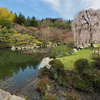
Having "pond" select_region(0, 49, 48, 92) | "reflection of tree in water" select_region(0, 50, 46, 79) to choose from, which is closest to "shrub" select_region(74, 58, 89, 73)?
"pond" select_region(0, 49, 48, 92)

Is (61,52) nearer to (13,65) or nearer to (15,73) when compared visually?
(15,73)

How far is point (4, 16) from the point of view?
21750mm

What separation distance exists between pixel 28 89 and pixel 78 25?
10701 mm

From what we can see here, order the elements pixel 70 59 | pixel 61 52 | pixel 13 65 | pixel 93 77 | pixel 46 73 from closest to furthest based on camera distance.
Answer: pixel 93 77, pixel 46 73, pixel 70 59, pixel 13 65, pixel 61 52

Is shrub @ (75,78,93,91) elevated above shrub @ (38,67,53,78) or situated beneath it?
situated beneath

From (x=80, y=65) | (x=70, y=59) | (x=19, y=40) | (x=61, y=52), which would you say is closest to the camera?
(x=80, y=65)

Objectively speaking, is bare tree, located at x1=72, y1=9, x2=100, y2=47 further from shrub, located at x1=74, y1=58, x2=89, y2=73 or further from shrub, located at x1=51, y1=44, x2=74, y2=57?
shrub, located at x1=74, y1=58, x2=89, y2=73

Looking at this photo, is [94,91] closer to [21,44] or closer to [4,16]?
[21,44]

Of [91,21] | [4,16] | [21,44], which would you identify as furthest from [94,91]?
[4,16]

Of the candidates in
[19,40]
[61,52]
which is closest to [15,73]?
[61,52]

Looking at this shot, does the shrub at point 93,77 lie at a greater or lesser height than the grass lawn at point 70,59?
lesser

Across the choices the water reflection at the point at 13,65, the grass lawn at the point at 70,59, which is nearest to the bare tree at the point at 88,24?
the grass lawn at the point at 70,59

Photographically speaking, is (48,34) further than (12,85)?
Yes

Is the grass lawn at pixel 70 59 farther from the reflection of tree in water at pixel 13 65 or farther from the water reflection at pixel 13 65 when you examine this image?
the reflection of tree in water at pixel 13 65
